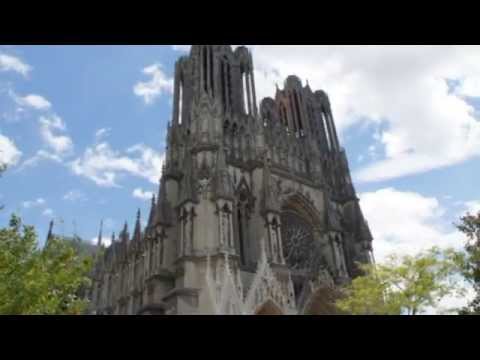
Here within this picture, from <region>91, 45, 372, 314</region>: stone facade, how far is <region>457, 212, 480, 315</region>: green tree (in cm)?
899

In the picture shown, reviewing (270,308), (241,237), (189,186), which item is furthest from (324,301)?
(189,186)

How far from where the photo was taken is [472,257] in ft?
50.7

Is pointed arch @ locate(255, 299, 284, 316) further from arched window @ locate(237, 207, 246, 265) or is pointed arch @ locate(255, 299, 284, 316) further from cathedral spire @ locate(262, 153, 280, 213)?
cathedral spire @ locate(262, 153, 280, 213)

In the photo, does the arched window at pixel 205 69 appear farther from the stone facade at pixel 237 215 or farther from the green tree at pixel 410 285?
the green tree at pixel 410 285

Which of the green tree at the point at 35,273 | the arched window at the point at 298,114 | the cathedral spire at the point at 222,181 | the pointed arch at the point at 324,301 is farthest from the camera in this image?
the arched window at the point at 298,114

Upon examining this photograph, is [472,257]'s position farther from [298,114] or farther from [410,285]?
[298,114]

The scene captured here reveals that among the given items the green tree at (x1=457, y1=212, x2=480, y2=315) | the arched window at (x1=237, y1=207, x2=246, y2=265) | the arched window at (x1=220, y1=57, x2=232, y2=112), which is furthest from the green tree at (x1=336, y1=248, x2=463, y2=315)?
the arched window at (x1=220, y1=57, x2=232, y2=112)

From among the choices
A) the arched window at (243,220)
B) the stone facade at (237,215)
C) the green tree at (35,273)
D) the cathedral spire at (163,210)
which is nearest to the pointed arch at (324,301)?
the stone facade at (237,215)

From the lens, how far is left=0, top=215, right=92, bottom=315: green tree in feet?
41.1

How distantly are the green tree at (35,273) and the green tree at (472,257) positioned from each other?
14.8 metres

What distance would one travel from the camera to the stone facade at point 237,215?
21.5 m

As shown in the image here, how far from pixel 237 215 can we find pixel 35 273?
14535mm

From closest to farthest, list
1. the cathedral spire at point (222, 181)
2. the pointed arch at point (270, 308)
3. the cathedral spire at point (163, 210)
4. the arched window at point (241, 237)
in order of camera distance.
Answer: the pointed arch at point (270, 308)
the cathedral spire at point (222, 181)
the arched window at point (241, 237)
the cathedral spire at point (163, 210)
